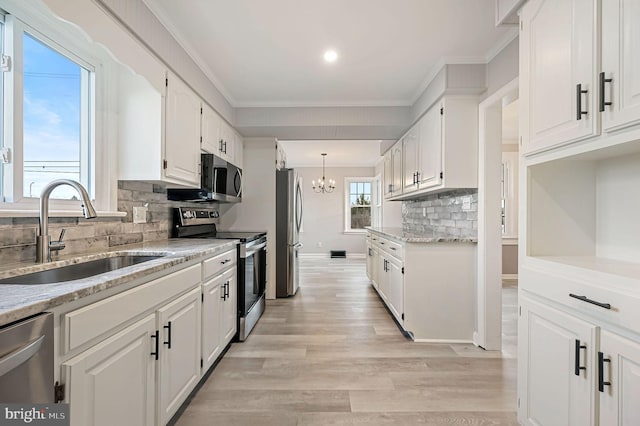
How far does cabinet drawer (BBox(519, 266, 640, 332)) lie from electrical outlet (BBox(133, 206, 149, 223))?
254cm

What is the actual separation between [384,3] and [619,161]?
5.11ft

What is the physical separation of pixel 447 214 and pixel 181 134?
2.74m

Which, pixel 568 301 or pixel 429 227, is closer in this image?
pixel 568 301

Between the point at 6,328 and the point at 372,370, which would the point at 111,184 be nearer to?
the point at 6,328

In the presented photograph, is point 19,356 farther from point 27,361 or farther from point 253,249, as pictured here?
point 253,249

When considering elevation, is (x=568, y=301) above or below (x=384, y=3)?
below

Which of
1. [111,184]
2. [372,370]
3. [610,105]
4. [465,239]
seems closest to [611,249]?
[610,105]

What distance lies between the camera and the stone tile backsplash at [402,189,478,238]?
2984mm

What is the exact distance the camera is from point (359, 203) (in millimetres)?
8578

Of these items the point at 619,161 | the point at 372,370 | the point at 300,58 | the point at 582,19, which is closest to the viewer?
the point at 582,19

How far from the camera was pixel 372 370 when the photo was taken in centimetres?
238

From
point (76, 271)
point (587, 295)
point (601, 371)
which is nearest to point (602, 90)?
point (587, 295)

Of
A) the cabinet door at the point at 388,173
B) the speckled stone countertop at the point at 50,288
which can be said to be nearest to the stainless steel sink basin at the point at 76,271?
the speckled stone countertop at the point at 50,288

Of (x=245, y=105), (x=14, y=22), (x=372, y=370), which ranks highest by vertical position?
(x=245, y=105)
